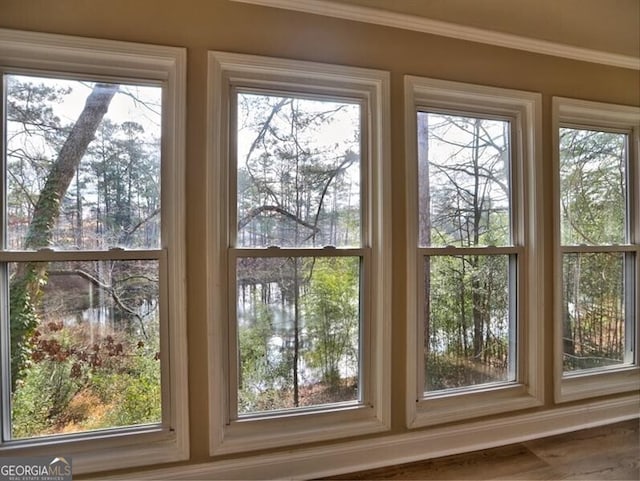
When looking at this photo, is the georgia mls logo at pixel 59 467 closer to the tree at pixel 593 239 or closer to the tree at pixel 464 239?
the tree at pixel 464 239

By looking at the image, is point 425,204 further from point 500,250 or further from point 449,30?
point 449,30

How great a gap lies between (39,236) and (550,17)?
282cm

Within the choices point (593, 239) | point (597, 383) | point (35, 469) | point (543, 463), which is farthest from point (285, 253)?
point (597, 383)

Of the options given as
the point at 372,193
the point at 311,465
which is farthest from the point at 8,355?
the point at 372,193

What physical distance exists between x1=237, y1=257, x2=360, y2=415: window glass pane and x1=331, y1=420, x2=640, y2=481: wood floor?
1.51ft

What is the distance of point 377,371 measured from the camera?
70.6 inches

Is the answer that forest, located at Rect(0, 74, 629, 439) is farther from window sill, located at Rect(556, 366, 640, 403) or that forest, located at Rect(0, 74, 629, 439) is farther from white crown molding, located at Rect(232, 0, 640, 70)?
white crown molding, located at Rect(232, 0, 640, 70)

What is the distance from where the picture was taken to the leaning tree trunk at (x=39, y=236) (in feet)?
4.88

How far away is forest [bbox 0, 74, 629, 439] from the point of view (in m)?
1.51

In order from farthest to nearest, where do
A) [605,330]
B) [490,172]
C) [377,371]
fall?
[605,330], [490,172], [377,371]

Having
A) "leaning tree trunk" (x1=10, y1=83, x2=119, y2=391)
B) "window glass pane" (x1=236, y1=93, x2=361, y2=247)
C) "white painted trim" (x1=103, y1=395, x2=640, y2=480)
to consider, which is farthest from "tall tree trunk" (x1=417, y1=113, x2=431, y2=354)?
"leaning tree trunk" (x1=10, y1=83, x2=119, y2=391)

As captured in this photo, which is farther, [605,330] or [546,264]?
[605,330]

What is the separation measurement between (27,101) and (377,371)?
199 cm

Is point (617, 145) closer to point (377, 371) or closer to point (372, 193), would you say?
point (372, 193)
